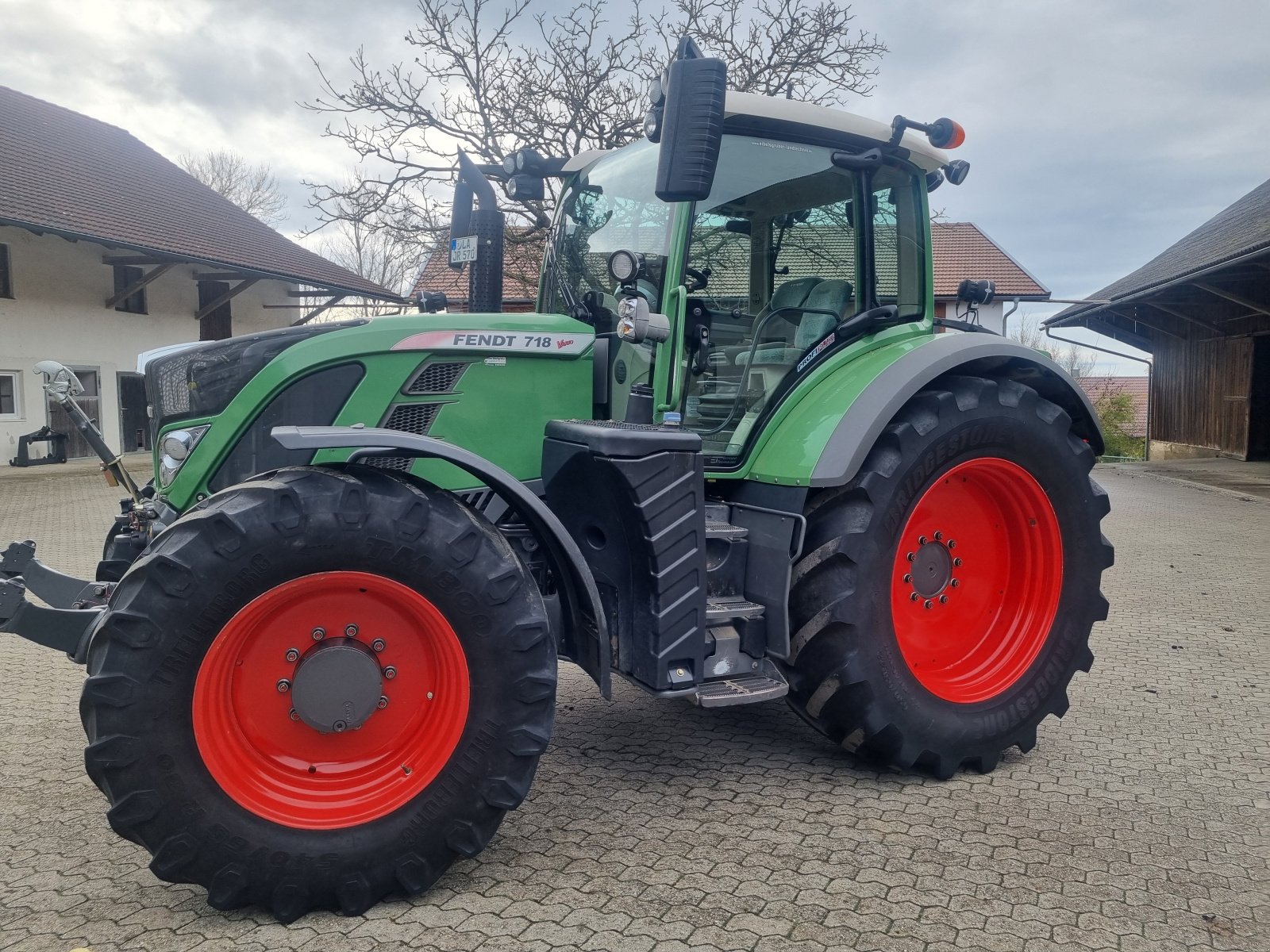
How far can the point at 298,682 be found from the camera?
107 inches

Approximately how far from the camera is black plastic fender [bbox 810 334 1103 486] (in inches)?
136

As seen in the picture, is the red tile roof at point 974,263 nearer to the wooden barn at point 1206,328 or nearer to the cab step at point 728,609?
the wooden barn at point 1206,328

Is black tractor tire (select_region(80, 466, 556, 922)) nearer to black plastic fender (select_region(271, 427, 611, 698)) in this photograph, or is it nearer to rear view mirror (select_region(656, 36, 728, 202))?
black plastic fender (select_region(271, 427, 611, 698))

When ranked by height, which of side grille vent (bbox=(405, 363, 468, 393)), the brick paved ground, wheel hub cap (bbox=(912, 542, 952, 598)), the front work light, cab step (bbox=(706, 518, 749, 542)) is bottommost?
Result: the brick paved ground

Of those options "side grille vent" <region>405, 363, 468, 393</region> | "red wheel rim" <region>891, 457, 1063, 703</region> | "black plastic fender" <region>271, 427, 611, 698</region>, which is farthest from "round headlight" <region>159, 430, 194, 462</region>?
"red wheel rim" <region>891, 457, 1063, 703</region>

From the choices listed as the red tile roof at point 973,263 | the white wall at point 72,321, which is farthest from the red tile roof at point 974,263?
the white wall at point 72,321

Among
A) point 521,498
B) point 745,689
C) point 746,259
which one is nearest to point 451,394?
point 521,498

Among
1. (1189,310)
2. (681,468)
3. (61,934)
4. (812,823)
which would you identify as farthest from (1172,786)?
(1189,310)

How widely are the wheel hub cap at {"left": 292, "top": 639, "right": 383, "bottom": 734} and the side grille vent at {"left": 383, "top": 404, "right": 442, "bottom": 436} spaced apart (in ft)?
2.64

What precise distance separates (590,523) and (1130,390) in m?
49.4

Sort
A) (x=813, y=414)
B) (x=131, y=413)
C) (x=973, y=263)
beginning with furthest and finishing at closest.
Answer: (x=973, y=263)
(x=131, y=413)
(x=813, y=414)

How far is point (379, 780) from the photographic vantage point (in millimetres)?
2816

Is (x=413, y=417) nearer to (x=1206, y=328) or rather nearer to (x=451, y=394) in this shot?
(x=451, y=394)

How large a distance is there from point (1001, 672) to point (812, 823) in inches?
45.1
